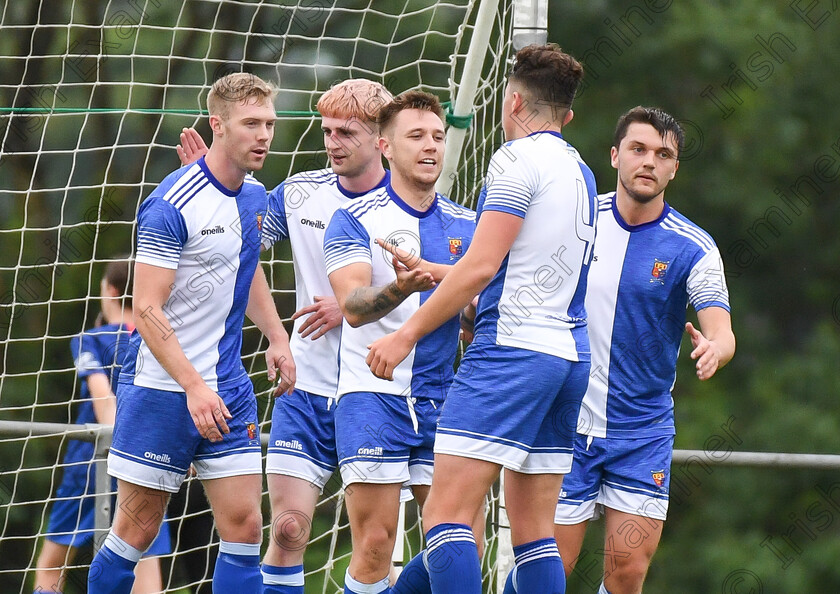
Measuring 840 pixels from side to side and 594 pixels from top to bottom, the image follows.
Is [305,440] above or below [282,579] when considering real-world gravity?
above

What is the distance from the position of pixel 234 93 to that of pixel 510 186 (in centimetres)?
121

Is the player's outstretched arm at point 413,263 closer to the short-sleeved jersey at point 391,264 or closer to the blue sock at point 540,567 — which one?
the short-sleeved jersey at point 391,264

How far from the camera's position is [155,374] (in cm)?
420

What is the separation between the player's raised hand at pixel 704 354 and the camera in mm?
3951

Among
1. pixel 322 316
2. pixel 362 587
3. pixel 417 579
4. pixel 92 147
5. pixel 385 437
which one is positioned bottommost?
pixel 362 587

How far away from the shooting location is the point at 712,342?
414 centimetres

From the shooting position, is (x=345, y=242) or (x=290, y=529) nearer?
(x=345, y=242)

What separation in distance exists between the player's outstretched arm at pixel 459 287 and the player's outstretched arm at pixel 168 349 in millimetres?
728

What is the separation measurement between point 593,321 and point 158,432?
1.70 metres

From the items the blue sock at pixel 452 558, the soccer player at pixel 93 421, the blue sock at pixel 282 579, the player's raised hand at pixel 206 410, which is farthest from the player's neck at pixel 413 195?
the soccer player at pixel 93 421

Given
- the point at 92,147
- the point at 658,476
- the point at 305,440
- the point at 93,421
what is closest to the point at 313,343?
the point at 305,440

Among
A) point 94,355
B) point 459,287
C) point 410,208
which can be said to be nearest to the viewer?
point 459,287

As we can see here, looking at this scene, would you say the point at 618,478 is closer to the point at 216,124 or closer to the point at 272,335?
the point at 272,335

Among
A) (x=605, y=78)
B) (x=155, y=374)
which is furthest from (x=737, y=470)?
(x=155, y=374)
